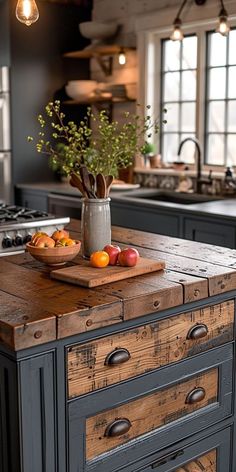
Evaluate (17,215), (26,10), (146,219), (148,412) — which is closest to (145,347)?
(148,412)

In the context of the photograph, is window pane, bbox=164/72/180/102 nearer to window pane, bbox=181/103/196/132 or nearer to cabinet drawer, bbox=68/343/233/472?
window pane, bbox=181/103/196/132

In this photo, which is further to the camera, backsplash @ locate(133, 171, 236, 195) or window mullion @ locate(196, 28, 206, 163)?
window mullion @ locate(196, 28, 206, 163)

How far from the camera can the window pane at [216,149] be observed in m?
4.88

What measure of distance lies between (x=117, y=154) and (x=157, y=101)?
10.2 ft

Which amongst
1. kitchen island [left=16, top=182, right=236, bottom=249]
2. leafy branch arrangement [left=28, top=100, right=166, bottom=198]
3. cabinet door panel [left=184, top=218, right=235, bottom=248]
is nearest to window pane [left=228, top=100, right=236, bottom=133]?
kitchen island [left=16, top=182, right=236, bottom=249]

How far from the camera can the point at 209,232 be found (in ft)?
12.4


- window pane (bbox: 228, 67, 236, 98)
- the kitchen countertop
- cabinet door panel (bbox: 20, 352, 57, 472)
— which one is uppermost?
window pane (bbox: 228, 67, 236, 98)

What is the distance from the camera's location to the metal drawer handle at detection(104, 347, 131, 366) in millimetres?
1896

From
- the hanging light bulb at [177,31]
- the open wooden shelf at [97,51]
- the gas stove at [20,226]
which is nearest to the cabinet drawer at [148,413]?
the gas stove at [20,226]

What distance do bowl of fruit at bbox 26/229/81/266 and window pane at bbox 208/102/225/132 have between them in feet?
9.36

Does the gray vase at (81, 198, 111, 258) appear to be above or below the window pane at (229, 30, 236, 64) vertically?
below

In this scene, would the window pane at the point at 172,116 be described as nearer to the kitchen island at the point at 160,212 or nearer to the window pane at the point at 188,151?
the window pane at the point at 188,151

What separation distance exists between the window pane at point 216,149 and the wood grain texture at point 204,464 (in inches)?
116

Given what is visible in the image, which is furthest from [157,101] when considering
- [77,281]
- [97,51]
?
[77,281]
